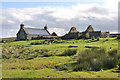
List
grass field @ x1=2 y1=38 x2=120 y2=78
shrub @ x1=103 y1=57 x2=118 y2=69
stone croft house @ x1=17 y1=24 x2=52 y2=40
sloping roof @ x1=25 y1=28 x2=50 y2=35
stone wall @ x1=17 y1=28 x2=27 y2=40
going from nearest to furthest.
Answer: grass field @ x1=2 y1=38 x2=120 y2=78, shrub @ x1=103 y1=57 x2=118 y2=69, stone croft house @ x1=17 y1=24 x2=52 y2=40, stone wall @ x1=17 y1=28 x2=27 y2=40, sloping roof @ x1=25 y1=28 x2=50 y2=35

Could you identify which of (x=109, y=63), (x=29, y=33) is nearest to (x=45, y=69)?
(x=109, y=63)

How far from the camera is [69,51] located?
1844 cm

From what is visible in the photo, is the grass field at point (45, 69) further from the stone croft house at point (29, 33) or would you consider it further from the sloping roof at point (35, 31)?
the sloping roof at point (35, 31)

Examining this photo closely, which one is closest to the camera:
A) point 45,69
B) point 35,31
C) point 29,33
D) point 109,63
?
point 109,63

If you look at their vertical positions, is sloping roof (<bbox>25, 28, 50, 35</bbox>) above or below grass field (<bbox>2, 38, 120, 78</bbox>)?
above

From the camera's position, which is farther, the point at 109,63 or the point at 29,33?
the point at 29,33

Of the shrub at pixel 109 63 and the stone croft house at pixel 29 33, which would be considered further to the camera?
the stone croft house at pixel 29 33

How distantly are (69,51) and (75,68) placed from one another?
7.53 metres

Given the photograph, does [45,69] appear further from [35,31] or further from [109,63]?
[35,31]

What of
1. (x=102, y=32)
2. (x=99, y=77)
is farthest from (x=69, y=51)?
(x=102, y=32)

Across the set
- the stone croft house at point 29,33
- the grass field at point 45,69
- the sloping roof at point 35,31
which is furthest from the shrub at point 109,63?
the sloping roof at point 35,31

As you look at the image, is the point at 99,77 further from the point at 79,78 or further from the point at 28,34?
the point at 28,34

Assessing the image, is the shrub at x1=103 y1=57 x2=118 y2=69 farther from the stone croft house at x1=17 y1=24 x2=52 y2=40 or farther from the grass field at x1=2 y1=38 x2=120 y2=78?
the stone croft house at x1=17 y1=24 x2=52 y2=40

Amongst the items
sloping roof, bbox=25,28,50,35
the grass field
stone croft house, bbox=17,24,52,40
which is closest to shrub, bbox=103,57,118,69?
the grass field
